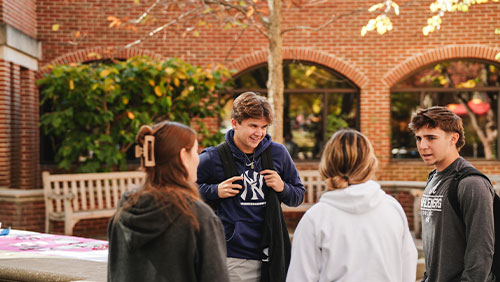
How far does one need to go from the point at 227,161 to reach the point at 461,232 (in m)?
1.40

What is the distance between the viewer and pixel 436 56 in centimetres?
1173

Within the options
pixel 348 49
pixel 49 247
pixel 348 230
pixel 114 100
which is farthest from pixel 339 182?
pixel 348 49

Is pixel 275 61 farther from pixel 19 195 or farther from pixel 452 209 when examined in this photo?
pixel 452 209

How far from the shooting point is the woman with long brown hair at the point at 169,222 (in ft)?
7.97

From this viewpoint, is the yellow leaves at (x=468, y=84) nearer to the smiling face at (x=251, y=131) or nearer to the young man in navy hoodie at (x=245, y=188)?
the young man in navy hoodie at (x=245, y=188)

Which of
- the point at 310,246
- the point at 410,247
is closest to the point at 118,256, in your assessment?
the point at 310,246

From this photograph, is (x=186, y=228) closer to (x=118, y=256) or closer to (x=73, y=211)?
(x=118, y=256)

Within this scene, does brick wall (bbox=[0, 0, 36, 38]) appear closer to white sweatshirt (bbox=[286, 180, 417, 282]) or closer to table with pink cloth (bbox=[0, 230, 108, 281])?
table with pink cloth (bbox=[0, 230, 108, 281])

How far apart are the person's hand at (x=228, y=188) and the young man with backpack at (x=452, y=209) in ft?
3.52

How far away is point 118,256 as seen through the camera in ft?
8.52

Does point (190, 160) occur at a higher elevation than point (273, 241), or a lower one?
higher

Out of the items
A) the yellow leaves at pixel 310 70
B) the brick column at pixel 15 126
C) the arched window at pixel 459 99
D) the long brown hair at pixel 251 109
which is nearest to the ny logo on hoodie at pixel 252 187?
the long brown hair at pixel 251 109

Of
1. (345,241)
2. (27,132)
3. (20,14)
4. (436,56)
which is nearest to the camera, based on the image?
(345,241)

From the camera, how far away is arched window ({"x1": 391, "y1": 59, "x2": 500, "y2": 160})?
11977 mm
